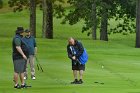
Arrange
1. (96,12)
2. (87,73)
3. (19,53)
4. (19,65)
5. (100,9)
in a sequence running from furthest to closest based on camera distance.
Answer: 1. (96,12)
2. (100,9)
3. (87,73)
4. (19,65)
5. (19,53)

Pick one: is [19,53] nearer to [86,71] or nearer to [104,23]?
[86,71]

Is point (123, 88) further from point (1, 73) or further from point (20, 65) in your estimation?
point (1, 73)

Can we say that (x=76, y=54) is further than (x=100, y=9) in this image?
No

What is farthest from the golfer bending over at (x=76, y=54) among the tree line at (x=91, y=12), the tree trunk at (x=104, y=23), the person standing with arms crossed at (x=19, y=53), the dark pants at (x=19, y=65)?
the tree trunk at (x=104, y=23)

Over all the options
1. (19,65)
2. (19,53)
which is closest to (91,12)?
(19,65)

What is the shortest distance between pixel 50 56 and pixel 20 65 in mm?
14339

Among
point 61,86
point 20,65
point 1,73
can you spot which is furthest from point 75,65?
point 1,73

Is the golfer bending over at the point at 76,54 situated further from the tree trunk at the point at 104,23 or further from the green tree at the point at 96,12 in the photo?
the tree trunk at the point at 104,23

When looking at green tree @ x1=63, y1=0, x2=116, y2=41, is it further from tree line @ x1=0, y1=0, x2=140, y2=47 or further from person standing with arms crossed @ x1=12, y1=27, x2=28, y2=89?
person standing with arms crossed @ x1=12, y1=27, x2=28, y2=89

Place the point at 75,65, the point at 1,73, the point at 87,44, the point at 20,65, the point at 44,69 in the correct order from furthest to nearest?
the point at 87,44 → the point at 44,69 → the point at 1,73 → the point at 75,65 → the point at 20,65

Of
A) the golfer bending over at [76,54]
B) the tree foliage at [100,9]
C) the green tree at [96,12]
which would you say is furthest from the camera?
the tree foliage at [100,9]

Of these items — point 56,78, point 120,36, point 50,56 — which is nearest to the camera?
point 56,78

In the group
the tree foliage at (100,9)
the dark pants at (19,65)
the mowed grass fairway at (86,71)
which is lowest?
the mowed grass fairway at (86,71)

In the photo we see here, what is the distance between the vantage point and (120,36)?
7581 cm
